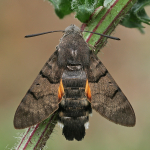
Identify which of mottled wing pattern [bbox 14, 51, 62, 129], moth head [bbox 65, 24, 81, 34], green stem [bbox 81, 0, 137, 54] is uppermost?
green stem [bbox 81, 0, 137, 54]

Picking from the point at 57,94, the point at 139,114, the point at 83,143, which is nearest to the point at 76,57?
the point at 57,94

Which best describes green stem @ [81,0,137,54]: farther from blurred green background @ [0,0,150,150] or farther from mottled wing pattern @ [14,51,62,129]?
blurred green background @ [0,0,150,150]

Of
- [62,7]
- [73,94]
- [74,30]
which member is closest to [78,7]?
[62,7]

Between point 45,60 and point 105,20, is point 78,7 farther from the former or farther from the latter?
point 45,60

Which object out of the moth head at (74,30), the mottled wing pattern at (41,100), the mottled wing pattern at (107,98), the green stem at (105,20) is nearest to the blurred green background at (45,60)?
the mottled wing pattern at (41,100)

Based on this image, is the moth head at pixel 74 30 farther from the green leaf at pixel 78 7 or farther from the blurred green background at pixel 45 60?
the blurred green background at pixel 45 60

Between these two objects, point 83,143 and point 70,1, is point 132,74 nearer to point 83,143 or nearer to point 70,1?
point 83,143

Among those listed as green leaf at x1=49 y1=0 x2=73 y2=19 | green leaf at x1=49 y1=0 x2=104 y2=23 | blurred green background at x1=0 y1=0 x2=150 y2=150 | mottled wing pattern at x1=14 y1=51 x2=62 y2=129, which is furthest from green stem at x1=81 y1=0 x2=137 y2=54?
blurred green background at x1=0 y1=0 x2=150 y2=150
